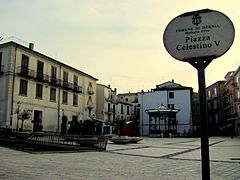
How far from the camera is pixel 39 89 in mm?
34750

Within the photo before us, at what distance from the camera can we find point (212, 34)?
2621mm

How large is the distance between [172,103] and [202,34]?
55.4 m

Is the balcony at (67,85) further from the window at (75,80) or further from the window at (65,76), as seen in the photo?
the window at (75,80)

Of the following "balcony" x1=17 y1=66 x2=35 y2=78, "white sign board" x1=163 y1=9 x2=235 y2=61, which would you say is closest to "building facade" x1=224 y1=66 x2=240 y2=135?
"balcony" x1=17 y1=66 x2=35 y2=78

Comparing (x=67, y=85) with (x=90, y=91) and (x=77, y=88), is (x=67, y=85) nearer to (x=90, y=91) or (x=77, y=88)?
(x=77, y=88)

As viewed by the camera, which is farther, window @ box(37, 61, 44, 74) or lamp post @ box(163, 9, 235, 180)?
window @ box(37, 61, 44, 74)

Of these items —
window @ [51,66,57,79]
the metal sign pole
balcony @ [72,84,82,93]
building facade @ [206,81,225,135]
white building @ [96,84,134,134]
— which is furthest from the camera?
building facade @ [206,81,225,135]

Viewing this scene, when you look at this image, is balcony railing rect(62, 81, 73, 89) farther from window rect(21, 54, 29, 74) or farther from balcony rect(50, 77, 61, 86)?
window rect(21, 54, 29, 74)

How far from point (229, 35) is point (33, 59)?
111ft

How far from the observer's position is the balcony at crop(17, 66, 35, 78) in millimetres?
31378

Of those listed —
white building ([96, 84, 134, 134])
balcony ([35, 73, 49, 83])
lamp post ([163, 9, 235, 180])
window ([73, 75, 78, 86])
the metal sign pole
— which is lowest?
the metal sign pole

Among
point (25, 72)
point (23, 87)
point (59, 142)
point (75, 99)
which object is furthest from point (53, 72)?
point (59, 142)

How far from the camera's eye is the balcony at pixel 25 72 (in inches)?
1235

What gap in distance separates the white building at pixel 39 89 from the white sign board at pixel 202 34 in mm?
29735
